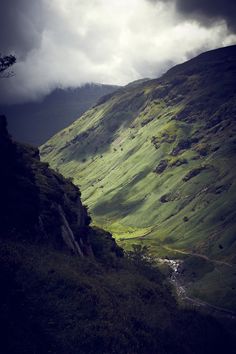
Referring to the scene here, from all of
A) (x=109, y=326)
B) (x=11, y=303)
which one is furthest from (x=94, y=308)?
(x=11, y=303)

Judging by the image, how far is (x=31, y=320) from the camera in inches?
6875

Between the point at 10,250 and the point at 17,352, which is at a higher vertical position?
the point at 10,250

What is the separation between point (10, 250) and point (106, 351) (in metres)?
56.1

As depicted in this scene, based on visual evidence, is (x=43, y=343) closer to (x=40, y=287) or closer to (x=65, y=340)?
(x=65, y=340)

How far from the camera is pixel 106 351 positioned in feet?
577

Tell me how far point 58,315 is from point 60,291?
14.1 metres

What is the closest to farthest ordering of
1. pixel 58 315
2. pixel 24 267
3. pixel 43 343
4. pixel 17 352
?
pixel 17 352 → pixel 43 343 → pixel 58 315 → pixel 24 267

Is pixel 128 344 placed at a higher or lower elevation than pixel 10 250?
lower

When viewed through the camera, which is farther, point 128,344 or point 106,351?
point 128,344

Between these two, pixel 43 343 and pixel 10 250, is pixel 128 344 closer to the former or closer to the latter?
pixel 43 343

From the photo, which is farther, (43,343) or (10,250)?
(10,250)

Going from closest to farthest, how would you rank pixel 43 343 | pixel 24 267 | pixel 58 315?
pixel 43 343 → pixel 58 315 → pixel 24 267

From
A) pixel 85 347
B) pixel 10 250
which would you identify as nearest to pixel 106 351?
pixel 85 347

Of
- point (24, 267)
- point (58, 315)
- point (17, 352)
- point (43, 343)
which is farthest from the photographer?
point (24, 267)
